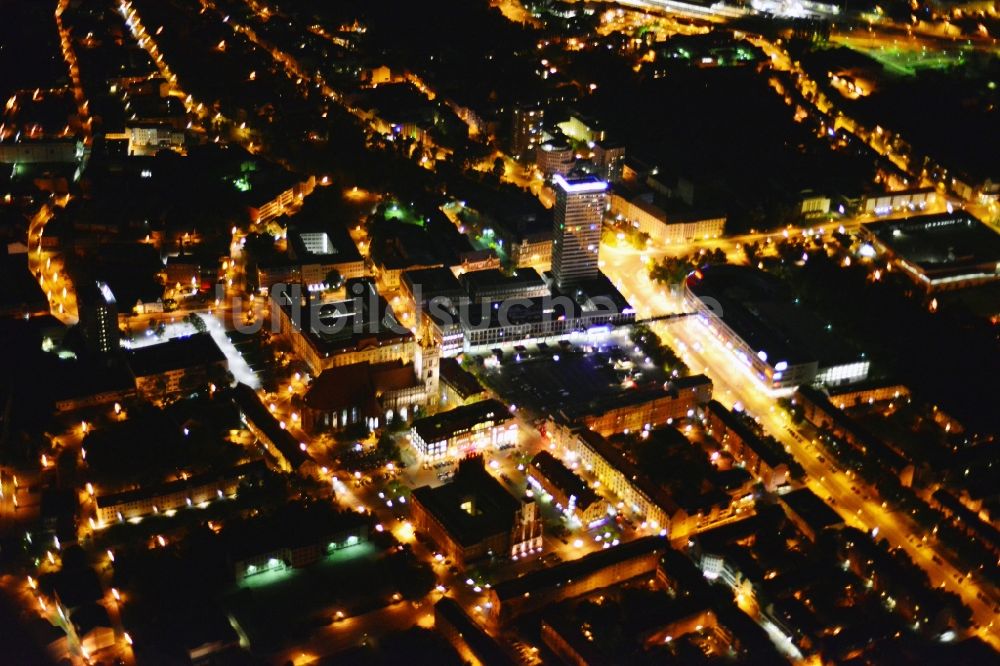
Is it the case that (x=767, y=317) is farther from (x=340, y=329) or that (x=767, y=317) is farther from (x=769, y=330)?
(x=340, y=329)

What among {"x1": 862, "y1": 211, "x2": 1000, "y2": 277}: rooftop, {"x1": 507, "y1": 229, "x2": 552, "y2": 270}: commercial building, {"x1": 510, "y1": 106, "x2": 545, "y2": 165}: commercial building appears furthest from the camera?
{"x1": 510, "y1": 106, "x2": 545, "y2": 165}: commercial building

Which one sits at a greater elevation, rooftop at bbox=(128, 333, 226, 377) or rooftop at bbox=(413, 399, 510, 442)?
rooftop at bbox=(413, 399, 510, 442)

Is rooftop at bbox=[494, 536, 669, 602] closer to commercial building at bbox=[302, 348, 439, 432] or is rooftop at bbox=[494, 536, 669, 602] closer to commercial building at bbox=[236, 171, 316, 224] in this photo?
commercial building at bbox=[302, 348, 439, 432]

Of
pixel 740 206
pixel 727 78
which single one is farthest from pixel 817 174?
pixel 727 78

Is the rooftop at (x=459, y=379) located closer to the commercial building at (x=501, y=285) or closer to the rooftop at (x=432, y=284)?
the rooftop at (x=432, y=284)

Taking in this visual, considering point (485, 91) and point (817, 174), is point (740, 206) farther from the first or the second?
point (485, 91)

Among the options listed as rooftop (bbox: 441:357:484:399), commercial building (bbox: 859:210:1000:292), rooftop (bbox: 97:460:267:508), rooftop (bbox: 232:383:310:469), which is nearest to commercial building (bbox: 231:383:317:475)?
rooftop (bbox: 232:383:310:469)

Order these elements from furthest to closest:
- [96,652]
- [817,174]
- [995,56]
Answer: [995,56], [817,174], [96,652]
